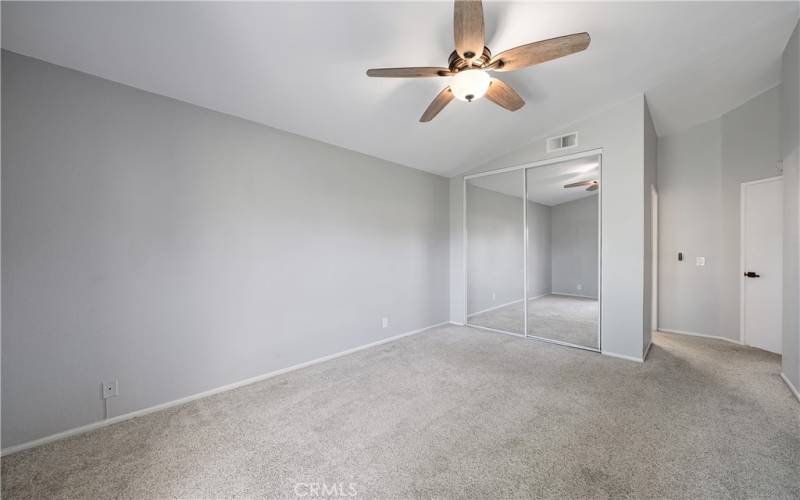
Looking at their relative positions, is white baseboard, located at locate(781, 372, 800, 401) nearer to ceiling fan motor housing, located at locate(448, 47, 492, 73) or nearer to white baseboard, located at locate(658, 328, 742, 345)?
white baseboard, located at locate(658, 328, 742, 345)

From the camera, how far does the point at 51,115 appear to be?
6.53 ft

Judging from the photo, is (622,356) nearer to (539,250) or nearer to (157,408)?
(539,250)

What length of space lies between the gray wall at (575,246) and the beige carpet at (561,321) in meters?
0.15

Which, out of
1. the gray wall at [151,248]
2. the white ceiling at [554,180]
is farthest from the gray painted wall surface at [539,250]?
the gray wall at [151,248]

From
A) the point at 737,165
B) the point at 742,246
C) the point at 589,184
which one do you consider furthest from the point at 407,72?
the point at 742,246

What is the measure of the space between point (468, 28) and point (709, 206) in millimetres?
4628

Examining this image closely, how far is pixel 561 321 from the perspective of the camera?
4.18 metres

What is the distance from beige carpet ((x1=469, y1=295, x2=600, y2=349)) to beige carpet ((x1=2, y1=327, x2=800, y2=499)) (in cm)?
72

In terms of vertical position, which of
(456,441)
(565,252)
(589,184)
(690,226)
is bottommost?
→ (456,441)

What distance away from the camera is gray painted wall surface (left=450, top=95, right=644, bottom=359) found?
3270 millimetres

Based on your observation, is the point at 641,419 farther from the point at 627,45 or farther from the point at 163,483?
the point at 163,483

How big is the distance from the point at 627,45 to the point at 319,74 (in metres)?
2.52

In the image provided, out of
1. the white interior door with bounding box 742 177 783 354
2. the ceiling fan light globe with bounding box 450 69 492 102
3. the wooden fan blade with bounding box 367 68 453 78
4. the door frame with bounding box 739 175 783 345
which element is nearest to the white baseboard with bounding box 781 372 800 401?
the white interior door with bounding box 742 177 783 354

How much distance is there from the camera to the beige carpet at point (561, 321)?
3754 mm
